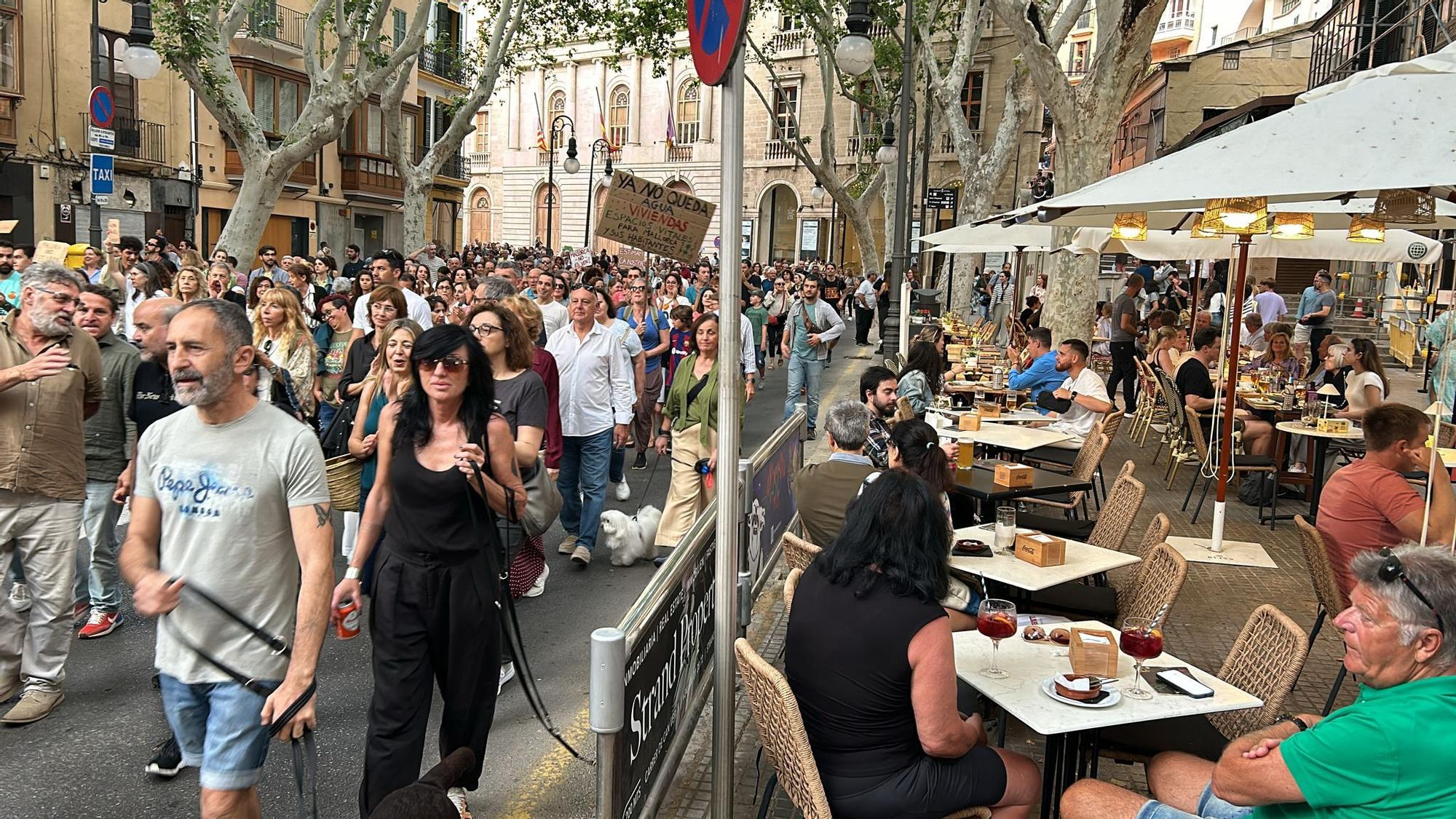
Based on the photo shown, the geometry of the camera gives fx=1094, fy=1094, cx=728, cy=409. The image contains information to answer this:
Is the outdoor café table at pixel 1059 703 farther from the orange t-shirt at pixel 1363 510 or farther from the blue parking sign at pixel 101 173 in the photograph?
the blue parking sign at pixel 101 173

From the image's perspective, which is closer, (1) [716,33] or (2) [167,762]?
(1) [716,33]

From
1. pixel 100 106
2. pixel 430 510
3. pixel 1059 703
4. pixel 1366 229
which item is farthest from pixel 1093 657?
pixel 100 106

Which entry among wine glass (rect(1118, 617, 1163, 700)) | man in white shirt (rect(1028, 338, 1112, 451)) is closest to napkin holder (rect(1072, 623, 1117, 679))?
wine glass (rect(1118, 617, 1163, 700))

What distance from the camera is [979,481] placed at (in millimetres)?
6883

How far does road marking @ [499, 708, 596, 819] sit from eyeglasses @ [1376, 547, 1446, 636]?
2.53 meters

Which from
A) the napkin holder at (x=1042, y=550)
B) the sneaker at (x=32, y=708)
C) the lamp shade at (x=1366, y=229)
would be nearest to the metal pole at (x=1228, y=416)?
the lamp shade at (x=1366, y=229)

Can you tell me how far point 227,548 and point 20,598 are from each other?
3191mm

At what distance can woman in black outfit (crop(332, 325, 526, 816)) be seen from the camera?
3539 mm

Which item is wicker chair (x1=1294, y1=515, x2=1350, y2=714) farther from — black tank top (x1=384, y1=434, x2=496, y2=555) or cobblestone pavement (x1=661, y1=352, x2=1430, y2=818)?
black tank top (x1=384, y1=434, x2=496, y2=555)

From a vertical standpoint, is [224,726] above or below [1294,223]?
below

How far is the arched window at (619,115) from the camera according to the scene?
189 ft

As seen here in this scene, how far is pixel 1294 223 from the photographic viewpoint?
22.5 feet

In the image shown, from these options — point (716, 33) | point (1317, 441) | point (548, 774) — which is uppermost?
point (716, 33)

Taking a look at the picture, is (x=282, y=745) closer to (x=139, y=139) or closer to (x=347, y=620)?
(x=347, y=620)
